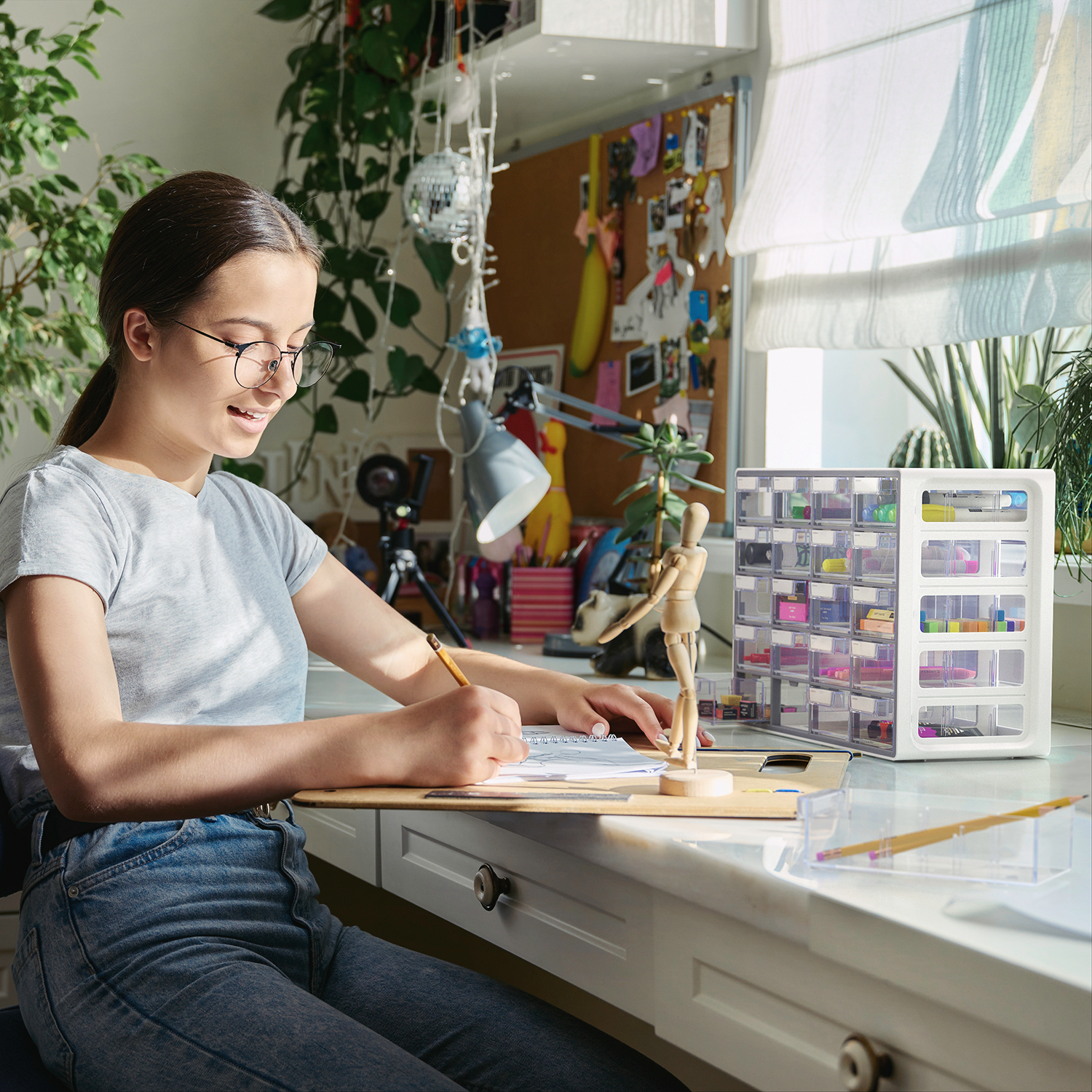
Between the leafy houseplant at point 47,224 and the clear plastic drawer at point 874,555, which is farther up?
the leafy houseplant at point 47,224

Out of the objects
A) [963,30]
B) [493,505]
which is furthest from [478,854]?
[963,30]

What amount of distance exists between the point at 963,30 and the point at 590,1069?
3.96 ft

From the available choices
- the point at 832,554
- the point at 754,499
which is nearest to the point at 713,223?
the point at 754,499

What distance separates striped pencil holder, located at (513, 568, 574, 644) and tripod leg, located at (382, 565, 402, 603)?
8.0 inches

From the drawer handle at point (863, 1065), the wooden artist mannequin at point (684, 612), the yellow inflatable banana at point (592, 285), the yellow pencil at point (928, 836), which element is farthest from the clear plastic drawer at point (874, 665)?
the yellow inflatable banana at point (592, 285)

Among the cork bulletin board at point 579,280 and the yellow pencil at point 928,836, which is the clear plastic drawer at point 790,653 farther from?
the cork bulletin board at point 579,280

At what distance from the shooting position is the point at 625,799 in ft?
2.85

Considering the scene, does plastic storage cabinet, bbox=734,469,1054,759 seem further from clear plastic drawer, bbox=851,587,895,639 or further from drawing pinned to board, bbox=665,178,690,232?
drawing pinned to board, bbox=665,178,690,232

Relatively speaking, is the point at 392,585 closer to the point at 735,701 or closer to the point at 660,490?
the point at 660,490

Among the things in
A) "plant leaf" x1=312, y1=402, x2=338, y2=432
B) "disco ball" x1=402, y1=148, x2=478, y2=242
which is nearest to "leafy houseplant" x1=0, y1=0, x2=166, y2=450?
"disco ball" x1=402, y1=148, x2=478, y2=242

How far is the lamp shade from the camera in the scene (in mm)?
1416

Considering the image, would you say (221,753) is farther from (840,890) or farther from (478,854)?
(840,890)

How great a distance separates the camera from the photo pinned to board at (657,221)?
186 centimetres

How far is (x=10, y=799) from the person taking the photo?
94 centimetres
